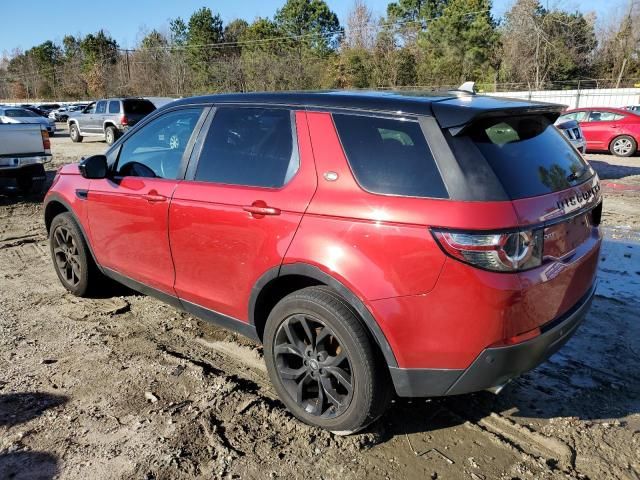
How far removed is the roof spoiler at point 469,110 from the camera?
8.00 feet

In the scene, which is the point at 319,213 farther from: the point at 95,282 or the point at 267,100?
the point at 95,282

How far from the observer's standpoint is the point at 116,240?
4184 millimetres

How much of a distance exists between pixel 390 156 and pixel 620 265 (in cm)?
416

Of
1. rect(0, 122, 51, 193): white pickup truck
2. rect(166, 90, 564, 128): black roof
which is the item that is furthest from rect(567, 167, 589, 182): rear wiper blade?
rect(0, 122, 51, 193): white pickup truck

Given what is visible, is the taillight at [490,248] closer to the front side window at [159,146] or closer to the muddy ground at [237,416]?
the muddy ground at [237,416]

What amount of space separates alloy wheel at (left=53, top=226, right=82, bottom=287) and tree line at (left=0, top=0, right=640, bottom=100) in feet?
126

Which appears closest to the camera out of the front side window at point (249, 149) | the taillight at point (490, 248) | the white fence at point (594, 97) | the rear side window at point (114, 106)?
the taillight at point (490, 248)

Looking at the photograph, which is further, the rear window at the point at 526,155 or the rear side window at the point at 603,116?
the rear side window at the point at 603,116

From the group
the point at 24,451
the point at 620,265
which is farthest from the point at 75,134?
the point at 24,451

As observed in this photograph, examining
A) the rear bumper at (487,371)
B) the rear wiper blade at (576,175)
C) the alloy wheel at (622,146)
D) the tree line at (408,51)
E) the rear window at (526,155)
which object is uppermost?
the tree line at (408,51)

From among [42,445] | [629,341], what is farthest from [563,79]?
[42,445]

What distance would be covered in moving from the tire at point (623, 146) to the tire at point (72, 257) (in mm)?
15976

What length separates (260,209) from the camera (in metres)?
2.97

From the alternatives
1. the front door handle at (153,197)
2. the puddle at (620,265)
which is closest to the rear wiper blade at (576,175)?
the puddle at (620,265)
